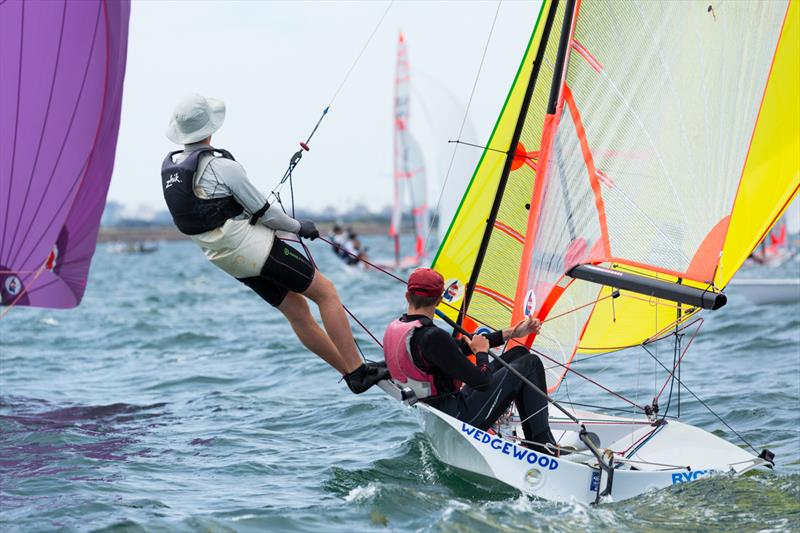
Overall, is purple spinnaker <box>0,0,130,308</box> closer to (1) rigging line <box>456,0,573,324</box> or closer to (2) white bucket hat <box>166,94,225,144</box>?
(2) white bucket hat <box>166,94,225,144</box>

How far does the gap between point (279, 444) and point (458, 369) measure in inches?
73.0

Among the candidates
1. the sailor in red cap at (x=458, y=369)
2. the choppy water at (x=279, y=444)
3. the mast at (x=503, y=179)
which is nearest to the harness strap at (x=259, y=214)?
the sailor in red cap at (x=458, y=369)

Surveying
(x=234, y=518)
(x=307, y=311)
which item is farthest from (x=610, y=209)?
(x=234, y=518)

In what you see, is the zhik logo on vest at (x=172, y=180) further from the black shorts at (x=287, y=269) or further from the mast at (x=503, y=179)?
the mast at (x=503, y=179)

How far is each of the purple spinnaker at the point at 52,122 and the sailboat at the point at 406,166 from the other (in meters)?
19.5

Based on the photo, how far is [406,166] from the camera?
27.7 m

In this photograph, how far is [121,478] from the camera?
5152 millimetres

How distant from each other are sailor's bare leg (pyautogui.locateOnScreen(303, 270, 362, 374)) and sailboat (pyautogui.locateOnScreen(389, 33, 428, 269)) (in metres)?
21.5

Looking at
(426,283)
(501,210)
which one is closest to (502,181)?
(501,210)

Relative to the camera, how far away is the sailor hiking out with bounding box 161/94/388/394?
189 inches

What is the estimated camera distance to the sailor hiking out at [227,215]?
4.80 meters

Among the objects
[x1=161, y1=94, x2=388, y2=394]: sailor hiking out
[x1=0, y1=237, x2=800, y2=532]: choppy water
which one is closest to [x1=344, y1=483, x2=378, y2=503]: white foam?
[x1=0, y1=237, x2=800, y2=532]: choppy water

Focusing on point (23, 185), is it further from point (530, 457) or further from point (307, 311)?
point (530, 457)

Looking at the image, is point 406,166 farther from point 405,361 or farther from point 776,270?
point 405,361
